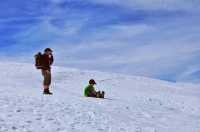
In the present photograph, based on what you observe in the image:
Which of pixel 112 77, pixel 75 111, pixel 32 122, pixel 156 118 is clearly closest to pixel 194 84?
pixel 112 77

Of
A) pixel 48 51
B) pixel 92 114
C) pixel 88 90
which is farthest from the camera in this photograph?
pixel 88 90

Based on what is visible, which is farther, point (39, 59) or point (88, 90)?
point (88, 90)

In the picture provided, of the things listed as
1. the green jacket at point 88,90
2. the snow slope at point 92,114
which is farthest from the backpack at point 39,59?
the green jacket at point 88,90

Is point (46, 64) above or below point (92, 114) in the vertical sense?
above

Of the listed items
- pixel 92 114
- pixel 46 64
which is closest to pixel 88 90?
pixel 46 64

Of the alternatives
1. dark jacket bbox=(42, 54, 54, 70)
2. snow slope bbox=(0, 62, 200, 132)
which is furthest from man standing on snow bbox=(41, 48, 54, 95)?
snow slope bbox=(0, 62, 200, 132)

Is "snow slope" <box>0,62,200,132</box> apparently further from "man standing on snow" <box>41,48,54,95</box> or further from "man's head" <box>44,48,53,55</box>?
"man's head" <box>44,48,53,55</box>

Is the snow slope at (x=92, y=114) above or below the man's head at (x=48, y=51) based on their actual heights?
below

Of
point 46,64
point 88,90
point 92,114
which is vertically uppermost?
point 46,64

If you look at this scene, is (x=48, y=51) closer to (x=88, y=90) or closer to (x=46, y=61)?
(x=46, y=61)

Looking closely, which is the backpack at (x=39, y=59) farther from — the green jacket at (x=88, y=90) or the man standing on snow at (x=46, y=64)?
the green jacket at (x=88, y=90)

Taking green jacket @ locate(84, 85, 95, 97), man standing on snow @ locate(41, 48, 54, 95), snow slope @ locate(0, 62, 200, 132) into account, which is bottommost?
snow slope @ locate(0, 62, 200, 132)

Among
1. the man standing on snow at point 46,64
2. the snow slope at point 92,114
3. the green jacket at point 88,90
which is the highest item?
the man standing on snow at point 46,64

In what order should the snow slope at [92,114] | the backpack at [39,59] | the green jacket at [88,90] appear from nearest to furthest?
the snow slope at [92,114] < the backpack at [39,59] < the green jacket at [88,90]
